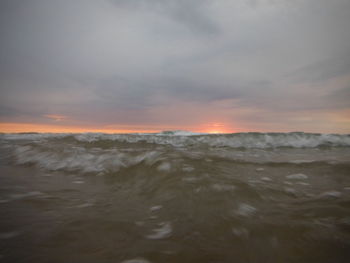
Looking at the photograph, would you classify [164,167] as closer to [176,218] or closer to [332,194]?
[176,218]

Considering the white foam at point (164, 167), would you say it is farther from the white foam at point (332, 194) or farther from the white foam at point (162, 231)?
the white foam at point (332, 194)

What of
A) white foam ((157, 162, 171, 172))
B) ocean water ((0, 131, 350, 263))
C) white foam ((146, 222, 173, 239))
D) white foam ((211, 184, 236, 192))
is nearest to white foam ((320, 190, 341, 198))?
ocean water ((0, 131, 350, 263))

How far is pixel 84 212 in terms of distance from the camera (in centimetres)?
163

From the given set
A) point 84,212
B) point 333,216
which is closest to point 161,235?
point 84,212

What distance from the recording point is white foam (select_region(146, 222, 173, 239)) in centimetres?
125

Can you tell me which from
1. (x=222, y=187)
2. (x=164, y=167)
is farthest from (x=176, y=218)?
(x=164, y=167)

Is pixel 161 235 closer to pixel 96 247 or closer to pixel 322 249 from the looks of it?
pixel 96 247

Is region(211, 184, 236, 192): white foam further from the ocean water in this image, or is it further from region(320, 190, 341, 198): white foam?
region(320, 190, 341, 198): white foam

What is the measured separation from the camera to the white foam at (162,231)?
4.11 ft

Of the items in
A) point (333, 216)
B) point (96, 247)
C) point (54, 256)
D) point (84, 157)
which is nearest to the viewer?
point (54, 256)

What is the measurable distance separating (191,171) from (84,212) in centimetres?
149

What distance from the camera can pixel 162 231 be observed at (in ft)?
4.33

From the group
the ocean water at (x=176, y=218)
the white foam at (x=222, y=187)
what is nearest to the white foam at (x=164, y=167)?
the ocean water at (x=176, y=218)

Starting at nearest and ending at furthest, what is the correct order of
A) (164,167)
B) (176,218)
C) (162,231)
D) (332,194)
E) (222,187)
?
(162,231) → (176,218) → (332,194) → (222,187) → (164,167)
